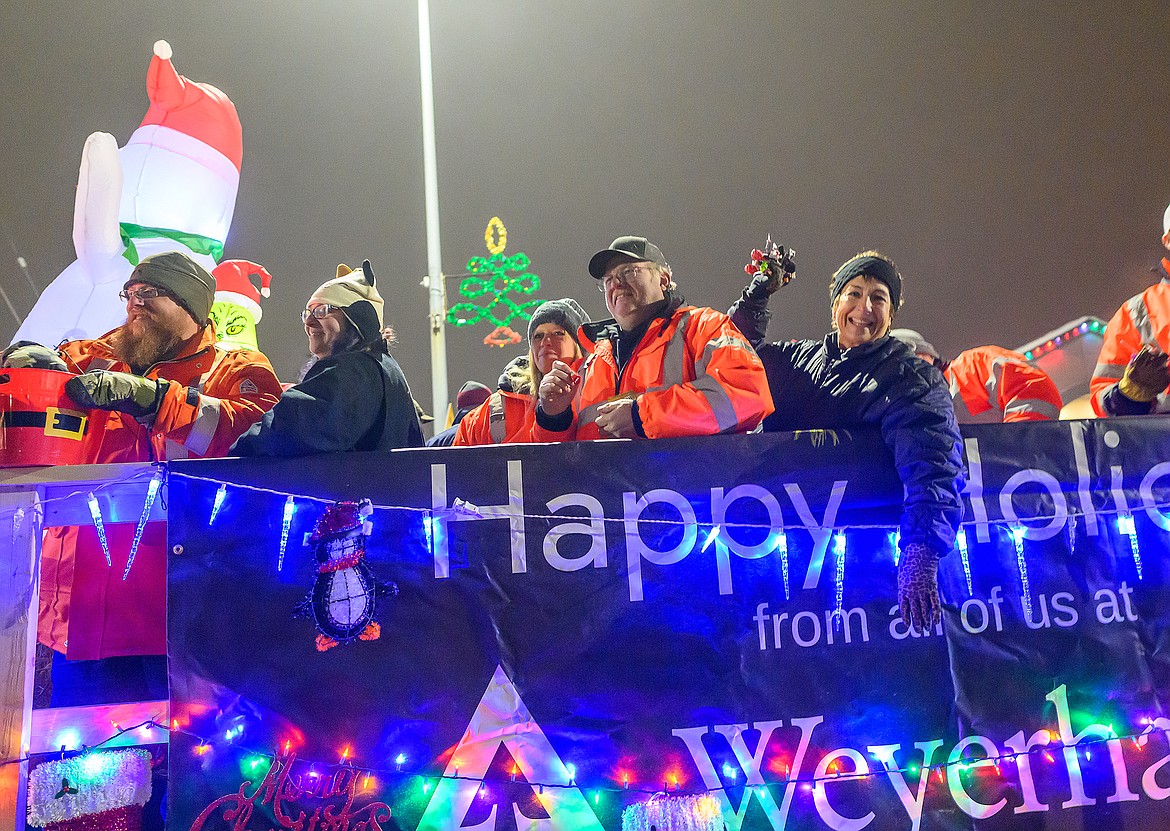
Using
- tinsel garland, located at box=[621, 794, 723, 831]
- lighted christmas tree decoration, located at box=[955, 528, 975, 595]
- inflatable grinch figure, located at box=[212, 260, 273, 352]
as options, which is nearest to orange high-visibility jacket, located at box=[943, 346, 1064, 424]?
lighted christmas tree decoration, located at box=[955, 528, 975, 595]

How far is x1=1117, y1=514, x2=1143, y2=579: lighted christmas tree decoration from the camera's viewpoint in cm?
321

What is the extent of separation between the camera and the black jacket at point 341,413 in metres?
2.94

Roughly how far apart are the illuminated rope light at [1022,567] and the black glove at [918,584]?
0.39 metres

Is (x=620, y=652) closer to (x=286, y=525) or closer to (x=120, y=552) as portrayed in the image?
(x=286, y=525)

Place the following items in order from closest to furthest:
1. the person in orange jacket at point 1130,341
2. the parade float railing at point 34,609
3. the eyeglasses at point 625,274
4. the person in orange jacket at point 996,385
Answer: the parade float railing at point 34,609, the eyeglasses at point 625,274, the person in orange jacket at point 1130,341, the person in orange jacket at point 996,385

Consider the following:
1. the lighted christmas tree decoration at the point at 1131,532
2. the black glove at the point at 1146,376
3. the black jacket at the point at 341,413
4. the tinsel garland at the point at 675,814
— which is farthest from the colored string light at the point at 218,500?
the black glove at the point at 1146,376

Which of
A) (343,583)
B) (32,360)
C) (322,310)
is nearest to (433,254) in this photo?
(322,310)

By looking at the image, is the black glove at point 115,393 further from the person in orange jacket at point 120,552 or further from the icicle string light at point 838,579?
the icicle string light at point 838,579

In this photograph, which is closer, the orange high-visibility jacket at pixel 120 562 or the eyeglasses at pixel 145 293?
the orange high-visibility jacket at pixel 120 562

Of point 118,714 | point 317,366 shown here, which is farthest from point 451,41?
point 118,714

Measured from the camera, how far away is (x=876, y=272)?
349cm

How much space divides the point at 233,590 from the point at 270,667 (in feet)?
0.92

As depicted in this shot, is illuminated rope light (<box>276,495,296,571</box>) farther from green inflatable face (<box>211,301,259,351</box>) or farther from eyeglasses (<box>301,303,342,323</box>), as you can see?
green inflatable face (<box>211,301,259,351</box>)

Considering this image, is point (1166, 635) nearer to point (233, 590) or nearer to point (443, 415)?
point (233, 590)
